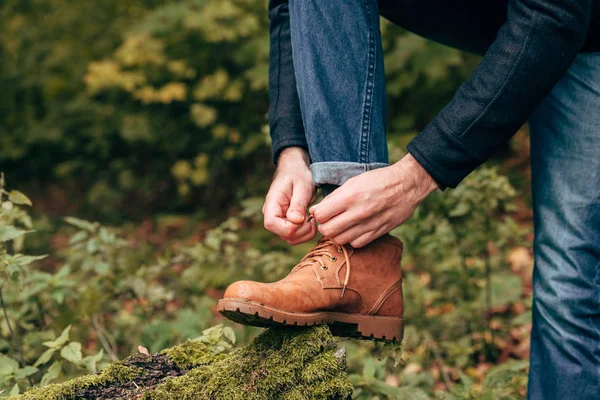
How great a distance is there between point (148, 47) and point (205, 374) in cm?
396

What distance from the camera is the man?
1.42 m

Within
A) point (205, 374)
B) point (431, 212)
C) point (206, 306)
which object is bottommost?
point (206, 306)

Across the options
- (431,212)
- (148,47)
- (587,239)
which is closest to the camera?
(587,239)

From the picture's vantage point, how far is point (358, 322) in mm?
1606

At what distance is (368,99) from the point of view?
1595mm

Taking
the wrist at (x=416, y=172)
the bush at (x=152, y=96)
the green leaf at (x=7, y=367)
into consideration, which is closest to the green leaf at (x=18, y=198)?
the green leaf at (x=7, y=367)

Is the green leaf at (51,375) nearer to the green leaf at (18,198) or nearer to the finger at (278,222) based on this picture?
the green leaf at (18,198)

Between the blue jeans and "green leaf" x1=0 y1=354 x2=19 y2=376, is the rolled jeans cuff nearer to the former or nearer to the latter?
the blue jeans

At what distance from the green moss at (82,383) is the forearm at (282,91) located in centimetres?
76

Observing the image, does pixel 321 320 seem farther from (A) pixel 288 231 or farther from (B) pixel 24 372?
(B) pixel 24 372

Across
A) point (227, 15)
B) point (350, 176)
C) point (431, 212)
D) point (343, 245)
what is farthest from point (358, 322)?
point (227, 15)

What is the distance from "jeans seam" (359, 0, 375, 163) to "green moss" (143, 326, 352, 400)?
488 millimetres

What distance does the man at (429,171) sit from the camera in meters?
1.42

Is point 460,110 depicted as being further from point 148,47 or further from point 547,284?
point 148,47
